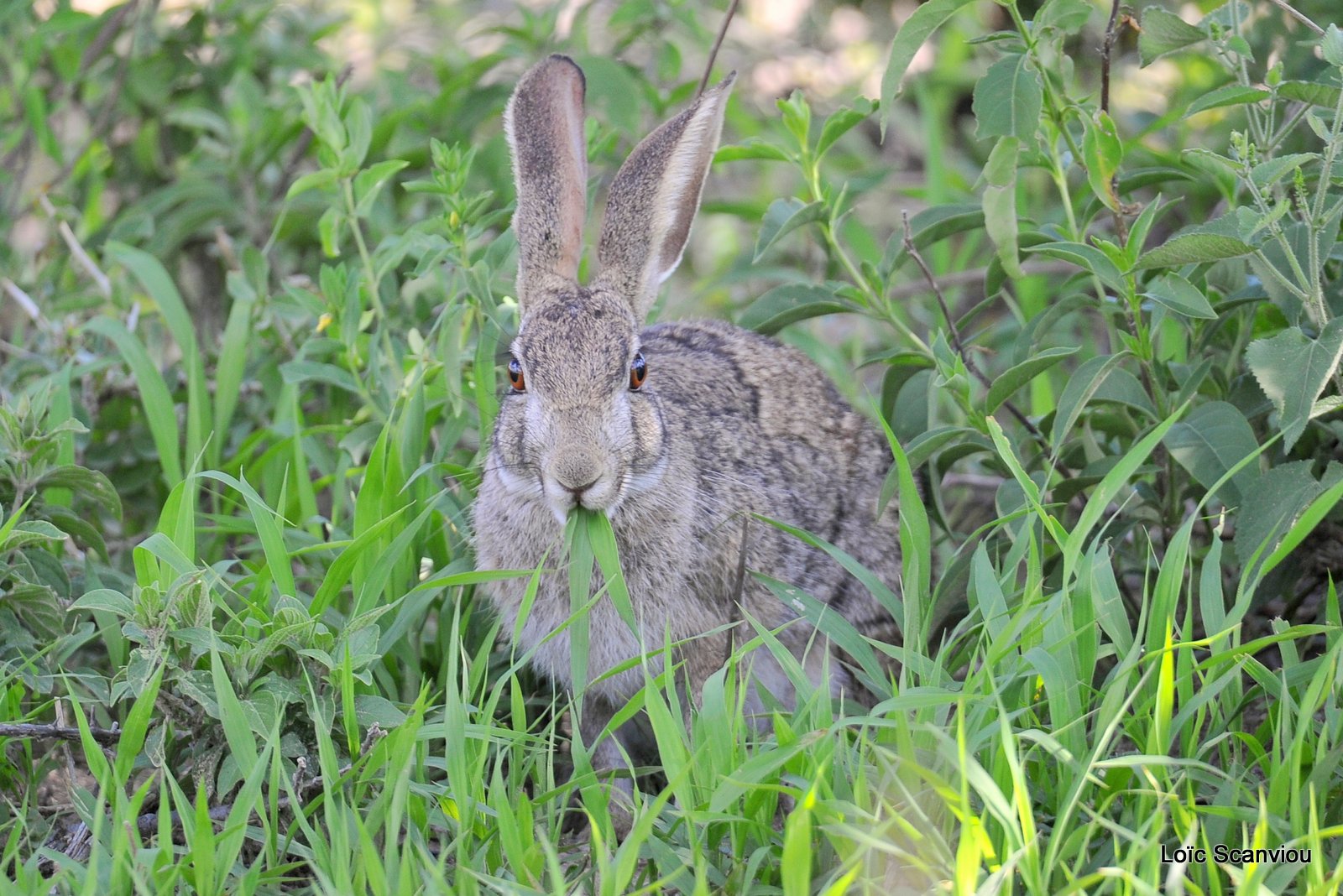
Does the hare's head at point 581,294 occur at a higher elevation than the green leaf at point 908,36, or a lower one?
lower

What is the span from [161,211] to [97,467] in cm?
152

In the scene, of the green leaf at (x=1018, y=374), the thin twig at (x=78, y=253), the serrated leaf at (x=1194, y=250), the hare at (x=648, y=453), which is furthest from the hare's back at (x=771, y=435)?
the thin twig at (x=78, y=253)

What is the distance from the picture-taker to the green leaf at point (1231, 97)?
10.9 feet

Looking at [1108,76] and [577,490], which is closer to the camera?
[577,490]

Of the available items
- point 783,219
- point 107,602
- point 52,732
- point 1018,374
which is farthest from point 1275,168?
point 52,732

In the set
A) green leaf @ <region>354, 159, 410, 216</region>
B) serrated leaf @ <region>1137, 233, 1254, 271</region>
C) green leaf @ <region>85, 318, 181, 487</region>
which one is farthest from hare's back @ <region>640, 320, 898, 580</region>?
green leaf @ <region>85, 318, 181, 487</region>

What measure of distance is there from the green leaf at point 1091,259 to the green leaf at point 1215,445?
0.41m

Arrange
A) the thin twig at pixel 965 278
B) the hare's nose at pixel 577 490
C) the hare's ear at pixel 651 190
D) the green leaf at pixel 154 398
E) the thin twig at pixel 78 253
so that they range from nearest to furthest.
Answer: the hare's nose at pixel 577 490
the hare's ear at pixel 651 190
the green leaf at pixel 154 398
the thin twig at pixel 78 253
the thin twig at pixel 965 278

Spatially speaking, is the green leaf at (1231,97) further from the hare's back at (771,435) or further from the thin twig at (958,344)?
the hare's back at (771,435)

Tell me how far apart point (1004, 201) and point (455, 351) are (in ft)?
5.08

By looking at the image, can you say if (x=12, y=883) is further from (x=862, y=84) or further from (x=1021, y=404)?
(x=862, y=84)

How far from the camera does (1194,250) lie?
3.27m

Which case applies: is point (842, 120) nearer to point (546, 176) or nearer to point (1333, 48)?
point (546, 176)

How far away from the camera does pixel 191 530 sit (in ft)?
11.2
